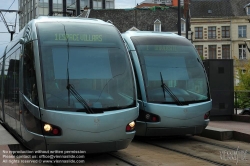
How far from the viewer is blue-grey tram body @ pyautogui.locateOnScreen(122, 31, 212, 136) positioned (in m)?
10.9

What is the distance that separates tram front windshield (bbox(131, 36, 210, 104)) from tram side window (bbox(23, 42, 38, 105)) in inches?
131

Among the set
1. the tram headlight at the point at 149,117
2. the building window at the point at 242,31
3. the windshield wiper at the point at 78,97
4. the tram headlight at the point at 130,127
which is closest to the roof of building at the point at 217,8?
the building window at the point at 242,31

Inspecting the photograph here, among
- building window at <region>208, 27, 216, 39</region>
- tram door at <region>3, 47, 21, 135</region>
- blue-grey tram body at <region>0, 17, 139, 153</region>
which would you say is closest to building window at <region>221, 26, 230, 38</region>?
building window at <region>208, 27, 216, 39</region>

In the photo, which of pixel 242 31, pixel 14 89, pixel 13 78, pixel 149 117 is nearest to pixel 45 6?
pixel 242 31

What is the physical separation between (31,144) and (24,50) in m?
2.04

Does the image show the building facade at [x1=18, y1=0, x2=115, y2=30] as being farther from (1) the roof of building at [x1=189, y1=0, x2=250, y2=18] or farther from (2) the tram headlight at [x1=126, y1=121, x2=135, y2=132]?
(2) the tram headlight at [x1=126, y1=121, x2=135, y2=132]

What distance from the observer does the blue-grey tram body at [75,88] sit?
25.9ft

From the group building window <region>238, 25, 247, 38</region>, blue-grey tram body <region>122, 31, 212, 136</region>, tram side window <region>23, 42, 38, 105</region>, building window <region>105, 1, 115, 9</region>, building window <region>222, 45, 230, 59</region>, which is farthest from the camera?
building window <region>105, 1, 115, 9</region>

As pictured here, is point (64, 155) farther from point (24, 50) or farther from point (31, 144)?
point (24, 50)

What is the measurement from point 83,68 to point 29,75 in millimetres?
1082

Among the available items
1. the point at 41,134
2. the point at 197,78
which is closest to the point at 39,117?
the point at 41,134

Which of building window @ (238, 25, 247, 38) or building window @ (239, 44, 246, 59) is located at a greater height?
building window @ (238, 25, 247, 38)

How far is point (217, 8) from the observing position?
7006cm

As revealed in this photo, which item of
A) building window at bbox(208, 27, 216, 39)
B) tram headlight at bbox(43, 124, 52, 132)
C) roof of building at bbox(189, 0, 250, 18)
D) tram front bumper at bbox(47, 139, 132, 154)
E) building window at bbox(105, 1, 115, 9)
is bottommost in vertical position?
tram front bumper at bbox(47, 139, 132, 154)
